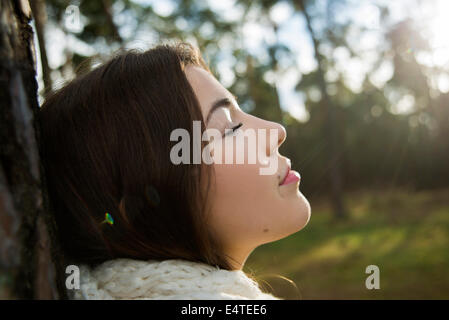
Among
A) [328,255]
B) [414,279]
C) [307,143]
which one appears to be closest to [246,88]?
[307,143]

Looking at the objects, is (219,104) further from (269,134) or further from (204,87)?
(269,134)

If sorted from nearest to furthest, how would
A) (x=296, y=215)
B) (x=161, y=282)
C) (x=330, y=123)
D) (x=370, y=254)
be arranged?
1. (x=161, y=282)
2. (x=296, y=215)
3. (x=370, y=254)
4. (x=330, y=123)

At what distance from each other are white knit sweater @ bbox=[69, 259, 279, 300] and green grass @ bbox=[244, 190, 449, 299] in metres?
2.44

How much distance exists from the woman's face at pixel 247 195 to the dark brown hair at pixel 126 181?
60mm

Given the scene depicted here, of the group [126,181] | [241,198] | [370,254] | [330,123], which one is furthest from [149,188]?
[330,123]

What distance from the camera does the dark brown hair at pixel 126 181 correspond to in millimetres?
1390

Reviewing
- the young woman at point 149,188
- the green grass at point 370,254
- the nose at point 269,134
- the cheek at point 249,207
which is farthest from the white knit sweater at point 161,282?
the green grass at point 370,254

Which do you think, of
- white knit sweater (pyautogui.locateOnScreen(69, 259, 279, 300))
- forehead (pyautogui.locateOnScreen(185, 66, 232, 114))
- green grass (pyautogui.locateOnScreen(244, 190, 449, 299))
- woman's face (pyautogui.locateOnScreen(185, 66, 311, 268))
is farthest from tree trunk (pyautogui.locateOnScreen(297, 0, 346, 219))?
white knit sweater (pyautogui.locateOnScreen(69, 259, 279, 300))

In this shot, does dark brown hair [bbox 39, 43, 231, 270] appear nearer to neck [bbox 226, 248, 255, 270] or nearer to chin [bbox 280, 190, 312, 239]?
neck [bbox 226, 248, 255, 270]

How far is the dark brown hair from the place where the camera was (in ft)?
4.56

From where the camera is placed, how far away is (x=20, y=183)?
951mm

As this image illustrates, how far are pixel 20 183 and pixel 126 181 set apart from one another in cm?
46

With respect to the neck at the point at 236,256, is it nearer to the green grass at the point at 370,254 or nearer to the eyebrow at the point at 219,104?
the eyebrow at the point at 219,104
